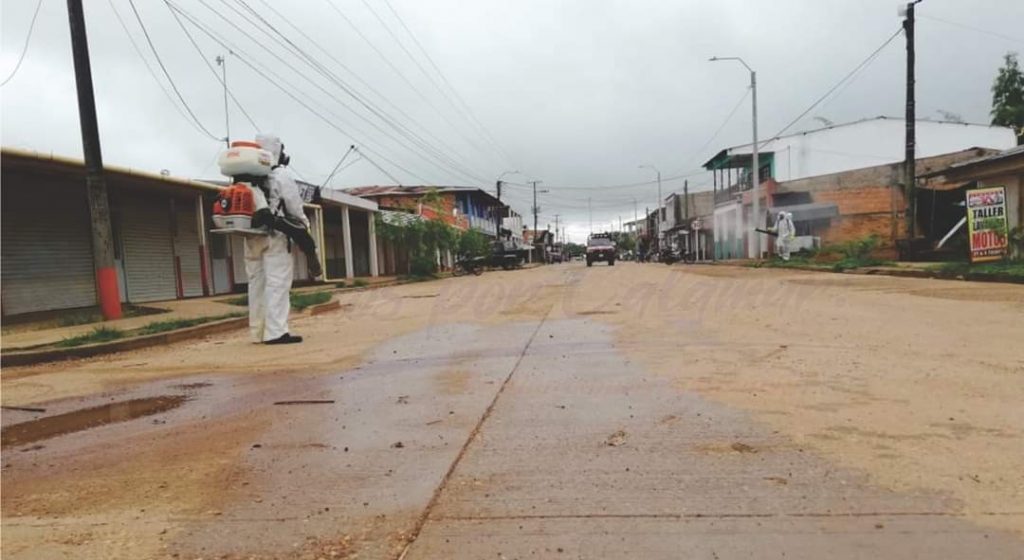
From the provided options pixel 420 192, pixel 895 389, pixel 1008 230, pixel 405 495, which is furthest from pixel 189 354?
pixel 420 192

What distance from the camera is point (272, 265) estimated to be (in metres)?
7.84

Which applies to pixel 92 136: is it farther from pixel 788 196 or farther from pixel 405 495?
pixel 788 196

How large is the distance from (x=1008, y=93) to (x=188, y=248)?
173 feet

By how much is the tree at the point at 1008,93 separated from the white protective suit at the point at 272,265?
52.4 m

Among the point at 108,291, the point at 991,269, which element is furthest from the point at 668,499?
the point at 991,269

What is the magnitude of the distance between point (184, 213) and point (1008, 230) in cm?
2172

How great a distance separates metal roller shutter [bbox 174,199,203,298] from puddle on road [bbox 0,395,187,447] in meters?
14.6

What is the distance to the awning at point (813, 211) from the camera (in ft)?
105

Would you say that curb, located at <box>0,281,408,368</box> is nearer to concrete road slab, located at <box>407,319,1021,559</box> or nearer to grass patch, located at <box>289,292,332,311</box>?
grass patch, located at <box>289,292,332,311</box>

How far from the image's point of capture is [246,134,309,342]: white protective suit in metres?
7.79

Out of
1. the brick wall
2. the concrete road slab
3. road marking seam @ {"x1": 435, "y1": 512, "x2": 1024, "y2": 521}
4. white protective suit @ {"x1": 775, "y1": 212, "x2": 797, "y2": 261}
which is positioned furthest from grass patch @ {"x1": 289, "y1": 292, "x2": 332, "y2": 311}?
the brick wall

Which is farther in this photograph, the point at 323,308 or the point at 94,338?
the point at 323,308

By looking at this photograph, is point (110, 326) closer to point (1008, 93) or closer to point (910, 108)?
point (910, 108)

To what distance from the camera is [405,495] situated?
2.81 m
